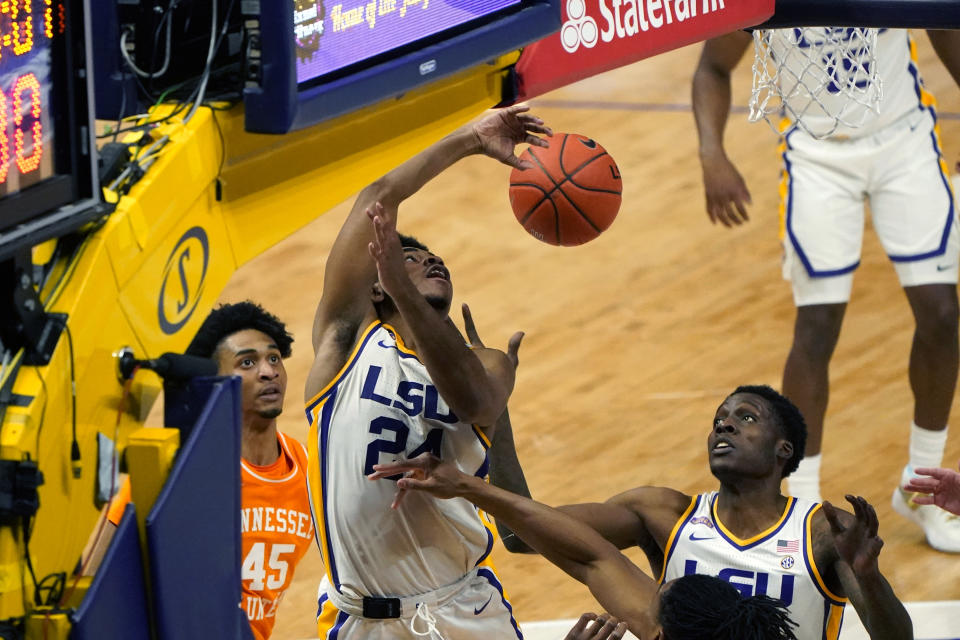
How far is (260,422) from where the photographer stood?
472 cm

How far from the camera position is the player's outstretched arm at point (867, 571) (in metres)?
3.58

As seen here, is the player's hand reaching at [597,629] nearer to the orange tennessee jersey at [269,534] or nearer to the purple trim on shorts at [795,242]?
the orange tennessee jersey at [269,534]

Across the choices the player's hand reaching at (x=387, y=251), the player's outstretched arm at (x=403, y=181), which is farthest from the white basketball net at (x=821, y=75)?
the player's hand reaching at (x=387, y=251)

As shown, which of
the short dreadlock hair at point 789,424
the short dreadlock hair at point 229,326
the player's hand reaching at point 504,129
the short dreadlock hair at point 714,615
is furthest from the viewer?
the short dreadlock hair at point 229,326

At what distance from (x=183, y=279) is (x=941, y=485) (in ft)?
7.06

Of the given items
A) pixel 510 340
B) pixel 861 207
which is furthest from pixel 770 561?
pixel 861 207

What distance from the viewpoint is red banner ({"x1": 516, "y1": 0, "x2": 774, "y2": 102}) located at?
407 cm

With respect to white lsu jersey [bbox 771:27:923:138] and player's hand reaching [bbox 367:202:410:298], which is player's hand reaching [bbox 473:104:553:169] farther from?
white lsu jersey [bbox 771:27:923:138]

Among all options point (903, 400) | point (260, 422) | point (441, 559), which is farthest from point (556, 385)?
point (441, 559)

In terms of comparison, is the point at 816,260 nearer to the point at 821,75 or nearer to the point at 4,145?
the point at 821,75

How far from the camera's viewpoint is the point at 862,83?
6.07 metres

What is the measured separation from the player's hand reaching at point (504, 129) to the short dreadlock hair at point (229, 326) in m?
1.29

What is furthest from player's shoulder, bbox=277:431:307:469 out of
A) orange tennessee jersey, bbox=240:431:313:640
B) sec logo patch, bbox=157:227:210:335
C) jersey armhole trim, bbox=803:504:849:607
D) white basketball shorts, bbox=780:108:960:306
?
white basketball shorts, bbox=780:108:960:306

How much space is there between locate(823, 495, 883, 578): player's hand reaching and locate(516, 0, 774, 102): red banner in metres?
1.37
